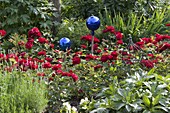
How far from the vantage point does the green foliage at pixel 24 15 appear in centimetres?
527

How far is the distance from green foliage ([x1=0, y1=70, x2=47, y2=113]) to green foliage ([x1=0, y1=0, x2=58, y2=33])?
220 cm

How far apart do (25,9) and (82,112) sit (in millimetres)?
2690

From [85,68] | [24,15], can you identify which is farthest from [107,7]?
[85,68]

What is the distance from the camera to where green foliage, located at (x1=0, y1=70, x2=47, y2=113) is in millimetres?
2867

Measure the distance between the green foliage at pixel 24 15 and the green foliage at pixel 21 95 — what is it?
2202mm

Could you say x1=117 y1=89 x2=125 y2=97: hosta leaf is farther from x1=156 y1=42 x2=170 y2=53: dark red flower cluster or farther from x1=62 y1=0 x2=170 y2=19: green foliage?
x1=62 y1=0 x2=170 y2=19: green foliage

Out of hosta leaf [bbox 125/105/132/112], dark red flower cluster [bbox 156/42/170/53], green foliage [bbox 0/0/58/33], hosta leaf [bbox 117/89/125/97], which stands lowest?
hosta leaf [bbox 125/105/132/112]

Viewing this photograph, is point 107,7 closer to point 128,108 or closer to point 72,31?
point 72,31

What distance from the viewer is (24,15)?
17.3 ft

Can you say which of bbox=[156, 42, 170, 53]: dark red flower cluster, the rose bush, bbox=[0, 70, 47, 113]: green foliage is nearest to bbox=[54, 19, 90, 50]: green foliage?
the rose bush

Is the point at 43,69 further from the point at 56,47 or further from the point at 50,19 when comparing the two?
the point at 50,19

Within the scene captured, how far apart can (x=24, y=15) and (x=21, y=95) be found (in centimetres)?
251

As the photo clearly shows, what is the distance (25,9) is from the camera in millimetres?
5422

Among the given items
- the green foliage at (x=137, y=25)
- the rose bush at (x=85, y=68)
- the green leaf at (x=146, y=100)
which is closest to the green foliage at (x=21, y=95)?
the rose bush at (x=85, y=68)
